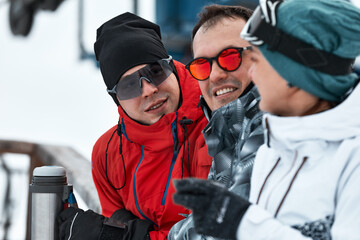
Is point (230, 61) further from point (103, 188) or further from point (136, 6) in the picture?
point (136, 6)

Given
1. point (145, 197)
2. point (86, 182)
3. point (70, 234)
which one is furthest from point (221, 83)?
point (86, 182)

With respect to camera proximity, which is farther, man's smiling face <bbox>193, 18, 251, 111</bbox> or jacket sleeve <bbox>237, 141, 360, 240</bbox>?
man's smiling face <bbox>193, 18, 251, 111</bbox>

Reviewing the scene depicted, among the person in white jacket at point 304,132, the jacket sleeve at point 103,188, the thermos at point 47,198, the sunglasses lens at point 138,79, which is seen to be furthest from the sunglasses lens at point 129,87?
the person in white jacket at point 304,132

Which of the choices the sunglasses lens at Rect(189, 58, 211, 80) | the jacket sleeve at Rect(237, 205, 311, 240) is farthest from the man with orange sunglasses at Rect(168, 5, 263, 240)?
the jacket sleeve at Rect(237, 205, 311, 240)

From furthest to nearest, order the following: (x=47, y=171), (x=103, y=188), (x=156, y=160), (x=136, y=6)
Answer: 1. (x=136, y=6)
2. (x=103, y=188)
3. (x=156, y=160)
4. (x=47, y=171)

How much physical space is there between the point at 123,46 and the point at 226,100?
0.44 metres

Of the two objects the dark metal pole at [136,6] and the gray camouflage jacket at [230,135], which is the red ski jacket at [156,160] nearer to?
the gray camouflage jacket at [230,135]

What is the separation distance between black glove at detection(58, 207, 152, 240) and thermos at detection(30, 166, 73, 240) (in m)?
0.03

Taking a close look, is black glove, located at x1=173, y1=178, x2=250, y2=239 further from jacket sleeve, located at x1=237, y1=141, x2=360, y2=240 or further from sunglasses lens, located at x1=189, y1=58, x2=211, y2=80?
sunglasses lens, located at x1=189, y1=58, x2=211, y2=80

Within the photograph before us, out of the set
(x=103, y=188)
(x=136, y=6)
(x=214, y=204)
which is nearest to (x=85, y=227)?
(x=103, y=188)

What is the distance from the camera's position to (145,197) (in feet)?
4.91

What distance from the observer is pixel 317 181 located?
2.56ft

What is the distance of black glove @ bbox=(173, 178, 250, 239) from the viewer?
0.80m

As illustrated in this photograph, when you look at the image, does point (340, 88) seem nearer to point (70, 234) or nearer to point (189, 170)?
point (189, 170)
